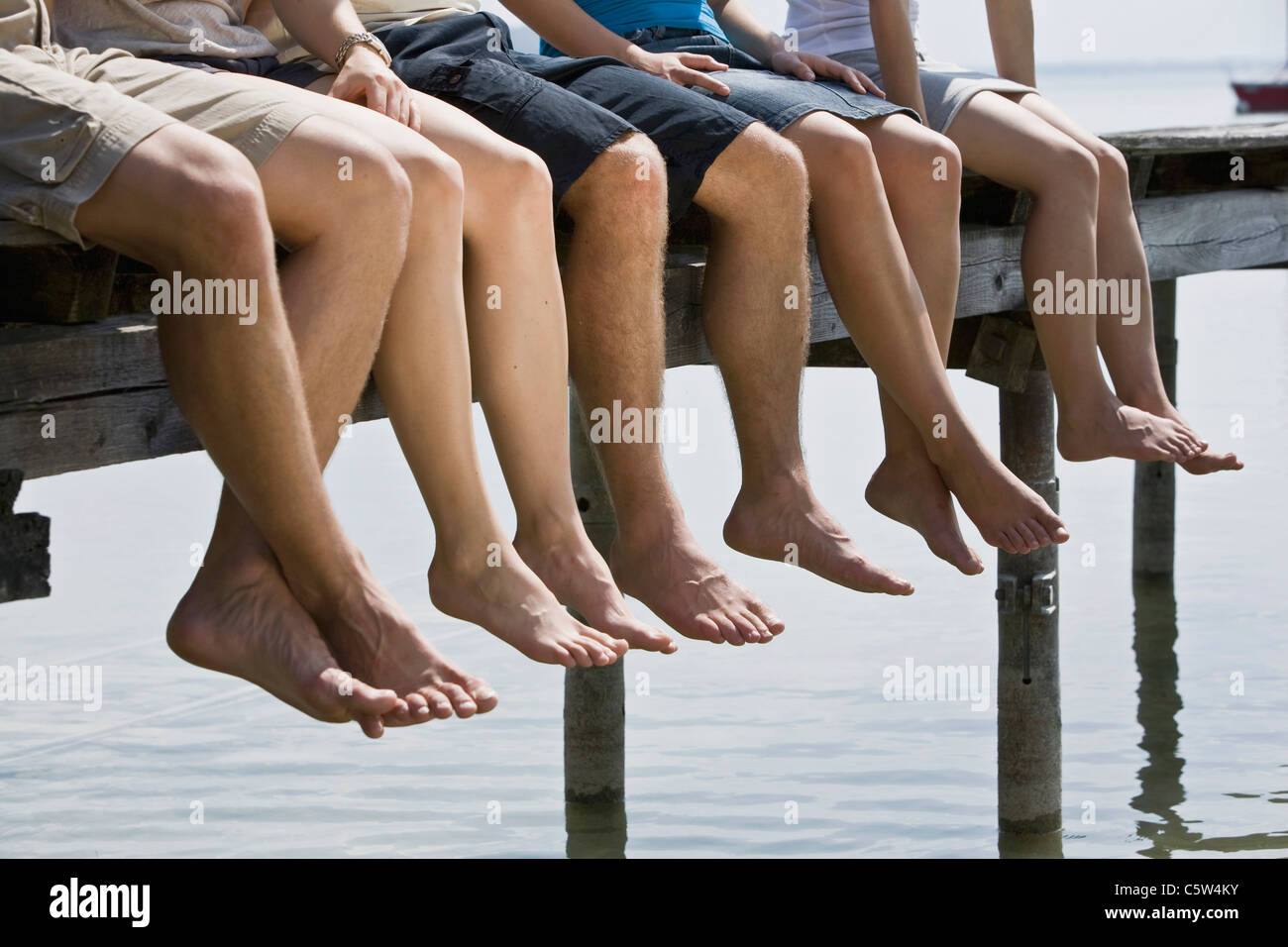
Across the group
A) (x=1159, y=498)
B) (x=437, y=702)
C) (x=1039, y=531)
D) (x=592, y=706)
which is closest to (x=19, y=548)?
(x=437, y=702)

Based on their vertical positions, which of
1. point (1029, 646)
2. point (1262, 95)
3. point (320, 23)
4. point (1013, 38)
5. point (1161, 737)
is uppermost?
point (1262, 95)

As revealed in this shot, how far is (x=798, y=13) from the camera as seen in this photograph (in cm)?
475

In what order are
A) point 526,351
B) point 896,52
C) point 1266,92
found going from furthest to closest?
1. point 1266,92
2. point 896,52
3. point 526,351

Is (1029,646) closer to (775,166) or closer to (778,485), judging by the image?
(778,485)

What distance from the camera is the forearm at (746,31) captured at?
4.41 metres

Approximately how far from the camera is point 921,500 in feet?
13.1

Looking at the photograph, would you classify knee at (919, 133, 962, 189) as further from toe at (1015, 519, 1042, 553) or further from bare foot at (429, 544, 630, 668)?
bare foot at (429, 544, 630, 668)

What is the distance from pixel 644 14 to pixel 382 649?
187cm

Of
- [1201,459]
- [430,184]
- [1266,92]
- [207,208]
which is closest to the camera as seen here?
[207,208]

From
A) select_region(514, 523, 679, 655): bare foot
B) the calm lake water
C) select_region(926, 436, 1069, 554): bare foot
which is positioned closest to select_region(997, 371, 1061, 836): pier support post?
the calm lake water

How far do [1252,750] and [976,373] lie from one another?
10.3 ft

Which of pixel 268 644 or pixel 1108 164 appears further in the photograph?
pixel 1108 164

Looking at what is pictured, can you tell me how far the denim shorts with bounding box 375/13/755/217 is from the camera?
3318 millimetres
